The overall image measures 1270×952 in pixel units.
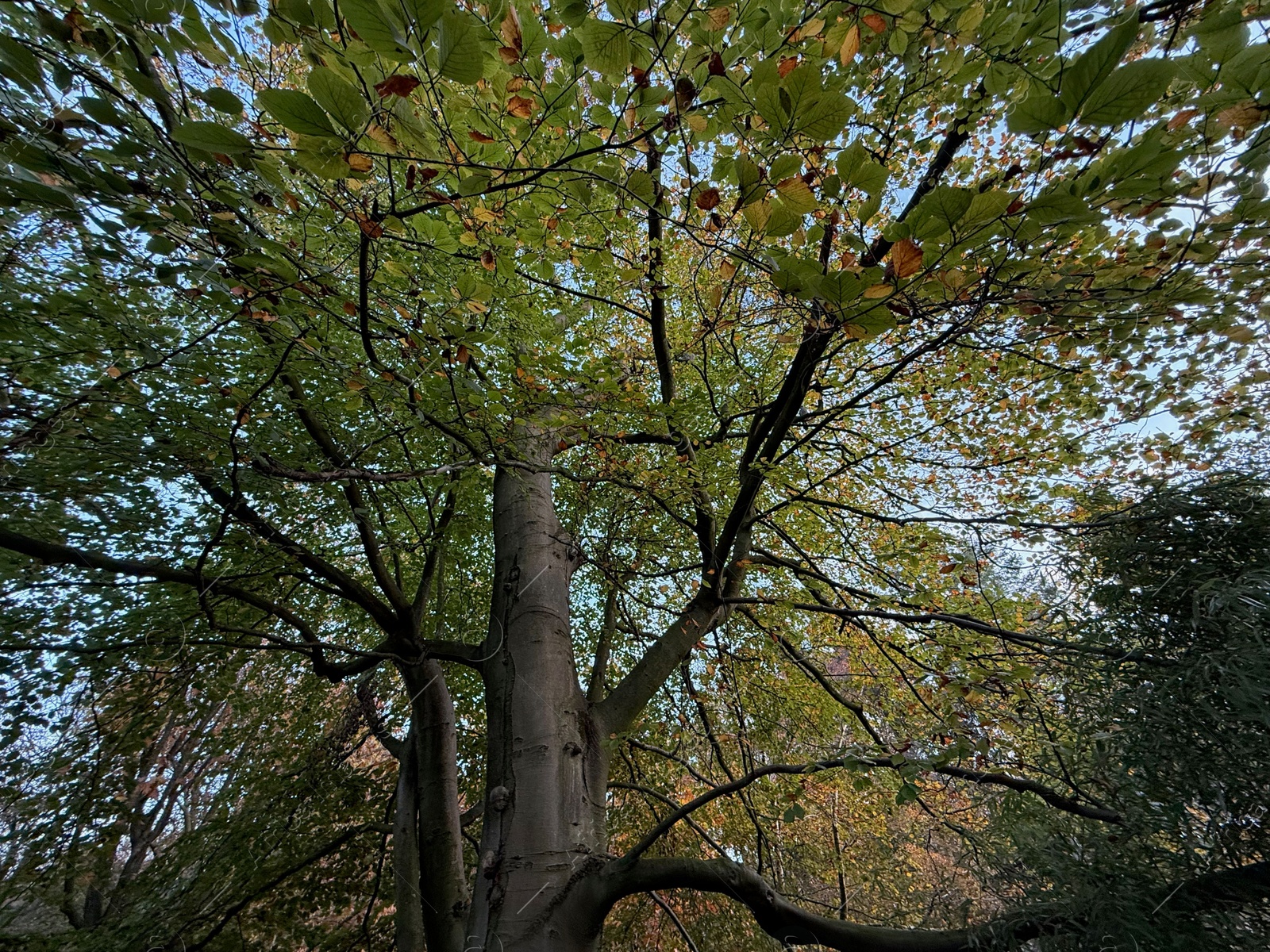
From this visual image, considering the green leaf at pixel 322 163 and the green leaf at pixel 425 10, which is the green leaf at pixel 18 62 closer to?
the green leaf at pixel 322 163

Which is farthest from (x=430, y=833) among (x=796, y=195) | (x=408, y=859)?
(x=796, y=195)

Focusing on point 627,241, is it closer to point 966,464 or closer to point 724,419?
point 724,419

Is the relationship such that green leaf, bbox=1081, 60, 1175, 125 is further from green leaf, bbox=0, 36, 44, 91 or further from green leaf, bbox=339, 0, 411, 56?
green leaf, bbox=0, 36, 44, 91

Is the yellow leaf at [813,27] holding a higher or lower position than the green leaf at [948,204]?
higher

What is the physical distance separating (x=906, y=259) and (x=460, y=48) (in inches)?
35.2

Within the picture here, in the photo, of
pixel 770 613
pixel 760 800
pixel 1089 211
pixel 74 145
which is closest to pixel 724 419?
pixel 770 613

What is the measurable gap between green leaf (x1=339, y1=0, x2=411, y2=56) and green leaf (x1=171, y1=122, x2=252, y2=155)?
10.5 inches

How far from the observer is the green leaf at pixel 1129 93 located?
868mm

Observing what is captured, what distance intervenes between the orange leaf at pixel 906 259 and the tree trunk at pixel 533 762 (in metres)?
2.24

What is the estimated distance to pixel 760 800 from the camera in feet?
14.5

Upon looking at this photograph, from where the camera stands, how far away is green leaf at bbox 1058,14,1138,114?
85 centimetres

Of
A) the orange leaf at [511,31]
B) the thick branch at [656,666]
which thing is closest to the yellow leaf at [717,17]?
the orange leaf at [511,31]

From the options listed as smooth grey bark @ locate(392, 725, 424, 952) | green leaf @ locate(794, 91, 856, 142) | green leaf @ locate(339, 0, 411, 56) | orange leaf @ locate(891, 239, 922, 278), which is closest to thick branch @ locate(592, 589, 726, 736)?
smooth grey bark @ locate(392, 725, 424, 952)

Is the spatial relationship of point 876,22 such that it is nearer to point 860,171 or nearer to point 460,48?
point 860,171
